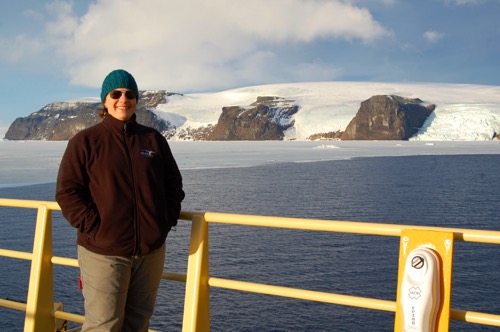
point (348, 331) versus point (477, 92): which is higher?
point (477, 92)

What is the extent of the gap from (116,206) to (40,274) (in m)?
0.92

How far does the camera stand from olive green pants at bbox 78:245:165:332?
2.49 metres

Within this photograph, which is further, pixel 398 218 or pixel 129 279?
pixel 398 218

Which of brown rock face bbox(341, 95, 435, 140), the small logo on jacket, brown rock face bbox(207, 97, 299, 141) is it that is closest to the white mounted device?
the small logo on jacket

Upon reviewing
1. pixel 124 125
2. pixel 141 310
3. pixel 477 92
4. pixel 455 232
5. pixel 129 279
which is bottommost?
pixel 141 310

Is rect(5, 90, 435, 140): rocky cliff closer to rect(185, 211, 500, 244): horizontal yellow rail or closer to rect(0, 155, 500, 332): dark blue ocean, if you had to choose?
rect(0, 155, 500, 332): dark blue ocean

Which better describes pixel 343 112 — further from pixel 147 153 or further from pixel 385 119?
pixel 147 153

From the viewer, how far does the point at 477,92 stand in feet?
412

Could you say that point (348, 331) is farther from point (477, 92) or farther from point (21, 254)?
point (477, 92)

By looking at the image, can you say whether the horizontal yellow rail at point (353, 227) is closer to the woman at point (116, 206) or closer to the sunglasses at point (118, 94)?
the woman at point (116, 206)

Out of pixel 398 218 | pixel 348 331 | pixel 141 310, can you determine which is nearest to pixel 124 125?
pixel 141 310

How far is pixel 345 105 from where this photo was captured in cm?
11462

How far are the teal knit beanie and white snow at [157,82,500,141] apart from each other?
87.2 meters

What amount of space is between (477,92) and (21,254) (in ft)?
442
